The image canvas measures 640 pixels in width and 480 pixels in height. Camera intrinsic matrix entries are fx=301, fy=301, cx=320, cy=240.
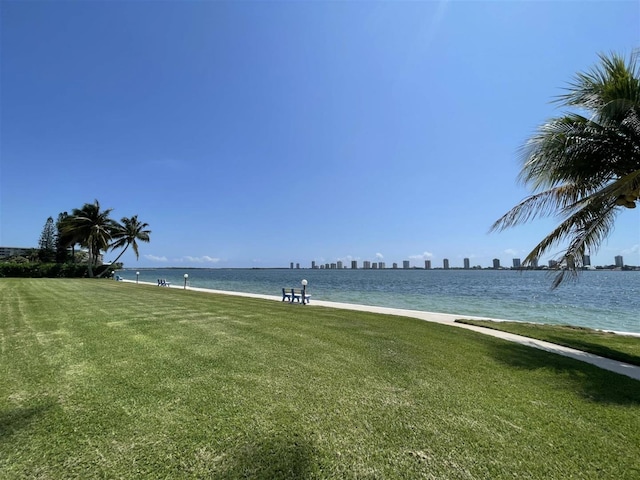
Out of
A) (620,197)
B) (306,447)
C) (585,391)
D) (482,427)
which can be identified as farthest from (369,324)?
(620,197)

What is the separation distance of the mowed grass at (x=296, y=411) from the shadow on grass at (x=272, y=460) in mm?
12

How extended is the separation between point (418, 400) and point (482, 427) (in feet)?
2.43

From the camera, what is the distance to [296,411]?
333cm

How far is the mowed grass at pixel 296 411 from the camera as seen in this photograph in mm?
2520

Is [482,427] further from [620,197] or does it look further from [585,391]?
[620,197]

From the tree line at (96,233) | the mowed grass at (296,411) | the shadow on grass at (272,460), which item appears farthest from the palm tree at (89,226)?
the shadow on grass at (272,460)

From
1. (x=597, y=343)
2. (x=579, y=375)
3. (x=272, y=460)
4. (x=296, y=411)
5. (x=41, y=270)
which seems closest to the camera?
(x=272, y=460)

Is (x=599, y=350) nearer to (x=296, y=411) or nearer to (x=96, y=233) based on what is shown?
(x=296, y=411)

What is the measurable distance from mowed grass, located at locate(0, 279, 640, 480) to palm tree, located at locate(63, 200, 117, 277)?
Result: 1397 inches

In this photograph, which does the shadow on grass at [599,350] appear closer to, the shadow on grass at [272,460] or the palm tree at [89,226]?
the shadow on grass at [272,460]

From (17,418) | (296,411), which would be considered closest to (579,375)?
(296,411)

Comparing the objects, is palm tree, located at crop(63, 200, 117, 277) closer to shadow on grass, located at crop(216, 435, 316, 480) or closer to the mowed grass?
the mowed grass

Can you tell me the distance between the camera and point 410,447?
2.79 metres

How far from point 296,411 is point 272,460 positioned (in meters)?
0.81
